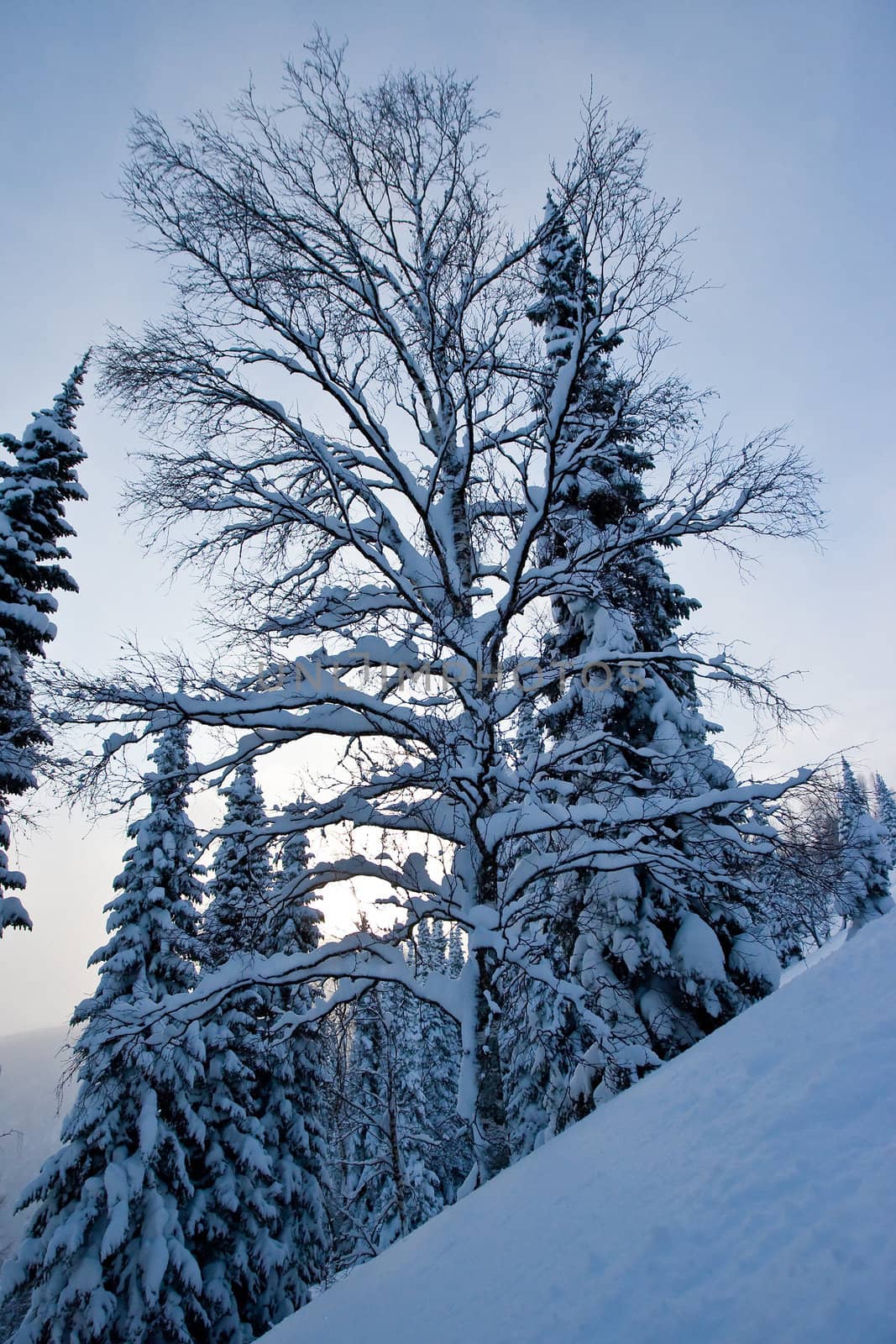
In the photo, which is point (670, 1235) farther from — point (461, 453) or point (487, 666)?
point (461, 453)

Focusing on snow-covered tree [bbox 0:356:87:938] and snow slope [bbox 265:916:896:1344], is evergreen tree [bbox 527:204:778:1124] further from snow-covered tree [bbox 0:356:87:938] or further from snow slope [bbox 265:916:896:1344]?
snow-covered tree [bbox 0:356:87:938]

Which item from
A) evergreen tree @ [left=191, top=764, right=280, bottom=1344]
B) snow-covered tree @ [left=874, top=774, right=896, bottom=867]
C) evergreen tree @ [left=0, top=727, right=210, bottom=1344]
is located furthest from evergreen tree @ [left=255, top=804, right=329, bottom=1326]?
snow-covered tree @ [left=874, top=774, right=896, bottom=867]

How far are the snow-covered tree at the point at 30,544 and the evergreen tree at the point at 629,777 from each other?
8650 mm

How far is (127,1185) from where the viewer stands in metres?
10.3

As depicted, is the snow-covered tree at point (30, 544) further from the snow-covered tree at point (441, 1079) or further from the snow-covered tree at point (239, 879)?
the snow-covered tree at point (441, 1079)

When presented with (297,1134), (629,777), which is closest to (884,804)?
(297,1134)

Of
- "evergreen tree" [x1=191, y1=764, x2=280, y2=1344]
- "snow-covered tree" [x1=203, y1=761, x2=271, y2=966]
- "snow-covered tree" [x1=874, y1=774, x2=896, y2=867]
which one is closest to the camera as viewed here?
"snow-covered tree" [x1=203, y1=761, x2=271, y2=966]

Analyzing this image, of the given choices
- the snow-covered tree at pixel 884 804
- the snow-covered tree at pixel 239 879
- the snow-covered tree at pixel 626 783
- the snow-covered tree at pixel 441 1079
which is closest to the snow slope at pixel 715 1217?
the snow-covered tree at pixel 626 783

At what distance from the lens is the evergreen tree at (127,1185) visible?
9.74m

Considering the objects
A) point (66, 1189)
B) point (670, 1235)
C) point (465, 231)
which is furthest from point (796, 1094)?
point (66, 1189)

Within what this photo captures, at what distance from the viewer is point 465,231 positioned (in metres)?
7.05

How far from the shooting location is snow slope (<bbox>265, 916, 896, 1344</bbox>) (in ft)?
3.99

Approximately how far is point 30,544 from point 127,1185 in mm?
10981

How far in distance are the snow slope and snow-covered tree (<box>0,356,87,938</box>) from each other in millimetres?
9786
